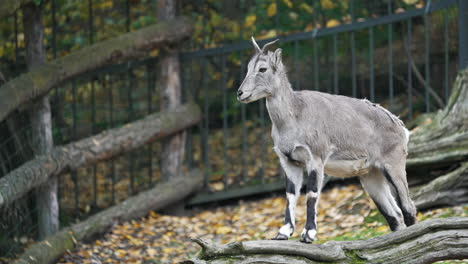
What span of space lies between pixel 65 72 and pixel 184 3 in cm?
360

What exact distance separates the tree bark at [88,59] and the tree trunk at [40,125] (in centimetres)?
26

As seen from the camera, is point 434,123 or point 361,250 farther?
point 434,123

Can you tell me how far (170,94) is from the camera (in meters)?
10.2

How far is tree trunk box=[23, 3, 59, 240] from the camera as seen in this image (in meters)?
8.07

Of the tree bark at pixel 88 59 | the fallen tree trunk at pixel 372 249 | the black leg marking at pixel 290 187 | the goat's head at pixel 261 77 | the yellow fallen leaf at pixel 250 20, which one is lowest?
the fallen tree trunk at pixel 372 249

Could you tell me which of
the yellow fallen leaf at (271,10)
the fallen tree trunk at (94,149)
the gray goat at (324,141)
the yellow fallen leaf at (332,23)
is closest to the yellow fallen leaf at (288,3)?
the yellow fallen leaf at (271,10)

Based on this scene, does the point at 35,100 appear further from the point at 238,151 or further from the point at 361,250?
the point at 238,151

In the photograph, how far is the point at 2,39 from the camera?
8906mm

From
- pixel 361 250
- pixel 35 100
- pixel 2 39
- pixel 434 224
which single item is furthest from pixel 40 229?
pixel 434 224

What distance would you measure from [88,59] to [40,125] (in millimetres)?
1039

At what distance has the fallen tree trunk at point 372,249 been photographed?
541cm

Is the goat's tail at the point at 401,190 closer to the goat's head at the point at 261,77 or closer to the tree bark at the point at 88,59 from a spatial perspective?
the goat's head at the point at 261,77

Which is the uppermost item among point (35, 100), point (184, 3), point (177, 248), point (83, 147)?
point (184, 3)

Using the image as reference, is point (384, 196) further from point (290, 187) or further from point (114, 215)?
point (114, 215)
